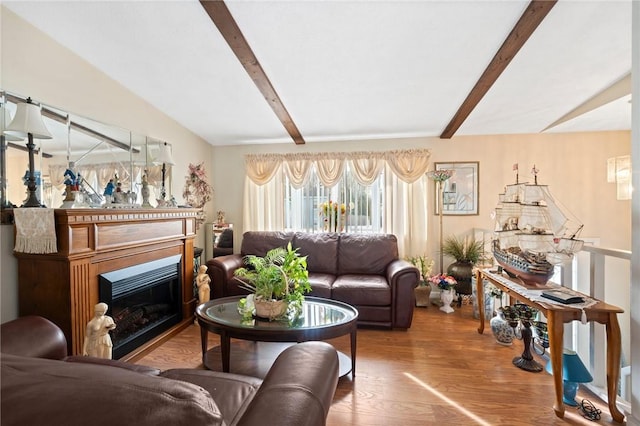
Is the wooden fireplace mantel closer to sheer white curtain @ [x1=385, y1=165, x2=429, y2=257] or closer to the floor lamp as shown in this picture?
sheer white curtain @ [x1=385, y1=165, x2=429, y2=257]

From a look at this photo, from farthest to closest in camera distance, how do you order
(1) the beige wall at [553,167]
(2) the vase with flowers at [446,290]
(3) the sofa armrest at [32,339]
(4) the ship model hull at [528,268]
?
1. (1) the beige wall at [553,167]
2. (2) the vase with flowers at [446,290]
3. (4) the ship model hull at [528,268]
4. (3) the sofa armrest at [32,339]

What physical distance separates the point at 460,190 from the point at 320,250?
219cm

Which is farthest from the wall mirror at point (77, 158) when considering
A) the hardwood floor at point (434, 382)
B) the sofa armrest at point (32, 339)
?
the hardwood floor at point (434, 382)

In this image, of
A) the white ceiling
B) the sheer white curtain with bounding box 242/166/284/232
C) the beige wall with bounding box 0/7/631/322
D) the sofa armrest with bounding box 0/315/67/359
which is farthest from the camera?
the sheer white curtain with bounding box 242/166/284/232

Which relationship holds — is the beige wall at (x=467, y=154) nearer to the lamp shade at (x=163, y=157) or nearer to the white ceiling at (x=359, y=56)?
the white ceiling at (x=359, y=56)

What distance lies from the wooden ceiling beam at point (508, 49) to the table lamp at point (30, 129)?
3425 mm

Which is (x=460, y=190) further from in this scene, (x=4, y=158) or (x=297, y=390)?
(x=4, y=158)

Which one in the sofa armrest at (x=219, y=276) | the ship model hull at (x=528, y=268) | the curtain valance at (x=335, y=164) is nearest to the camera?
the ship model hull at (x=528, y=268)

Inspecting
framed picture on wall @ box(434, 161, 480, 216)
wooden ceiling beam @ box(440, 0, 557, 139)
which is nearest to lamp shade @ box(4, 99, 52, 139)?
wooden ceiling beam @ box(440, 0, 557, 139)

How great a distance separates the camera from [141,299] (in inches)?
110

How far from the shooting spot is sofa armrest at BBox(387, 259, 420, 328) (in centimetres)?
298

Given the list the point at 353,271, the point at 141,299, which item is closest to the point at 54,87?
the point at 141,299

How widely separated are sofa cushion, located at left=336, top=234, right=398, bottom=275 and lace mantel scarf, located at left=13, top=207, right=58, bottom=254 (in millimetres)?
2812

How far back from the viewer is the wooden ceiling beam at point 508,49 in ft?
6.53
